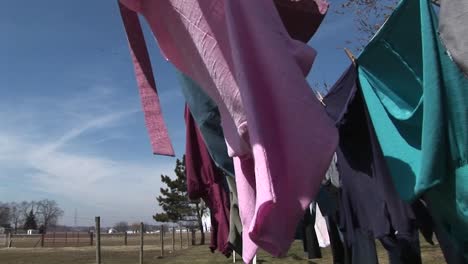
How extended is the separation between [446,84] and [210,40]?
116 cm

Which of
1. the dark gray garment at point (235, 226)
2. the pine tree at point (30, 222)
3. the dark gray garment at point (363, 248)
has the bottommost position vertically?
the dark gray garment at point (363, 248)

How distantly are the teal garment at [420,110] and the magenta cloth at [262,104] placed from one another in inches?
35.4

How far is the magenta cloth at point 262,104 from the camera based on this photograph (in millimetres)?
1427

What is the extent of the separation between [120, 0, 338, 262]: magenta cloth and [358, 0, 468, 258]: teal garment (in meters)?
0.90

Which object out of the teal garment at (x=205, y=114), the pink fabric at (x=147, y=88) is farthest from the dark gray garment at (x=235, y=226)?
the pink fabric at (x=147, y=88)

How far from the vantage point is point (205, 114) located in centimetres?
259

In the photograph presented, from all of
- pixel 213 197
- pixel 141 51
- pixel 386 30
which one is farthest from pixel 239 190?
pixel 213 197

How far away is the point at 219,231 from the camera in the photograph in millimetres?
4961

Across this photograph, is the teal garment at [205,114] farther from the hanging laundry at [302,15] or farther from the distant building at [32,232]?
the distant building at [32,232]

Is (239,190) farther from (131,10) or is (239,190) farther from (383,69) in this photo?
(383,69)

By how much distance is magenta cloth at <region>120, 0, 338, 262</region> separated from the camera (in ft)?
4.68

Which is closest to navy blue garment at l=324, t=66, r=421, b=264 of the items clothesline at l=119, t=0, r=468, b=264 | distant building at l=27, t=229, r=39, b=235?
clothesline at l=119, t=0, r=468, b=264

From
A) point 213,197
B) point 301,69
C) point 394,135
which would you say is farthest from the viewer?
point 213,197

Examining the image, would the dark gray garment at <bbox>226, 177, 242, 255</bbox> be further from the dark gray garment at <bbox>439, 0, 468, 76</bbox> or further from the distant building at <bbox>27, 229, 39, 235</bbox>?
the distant building at <bbox>27, 229, 39, 235</bbox>
